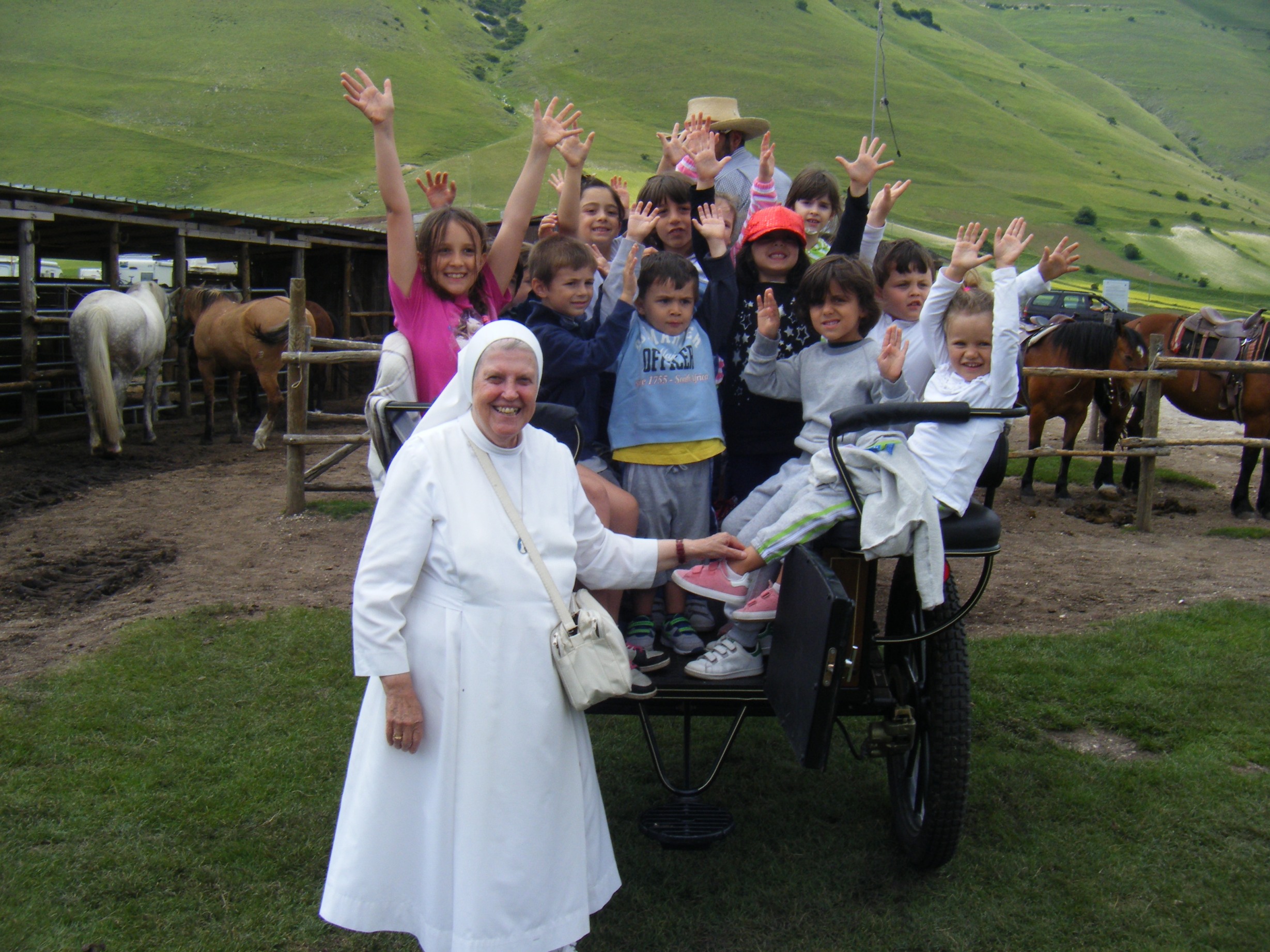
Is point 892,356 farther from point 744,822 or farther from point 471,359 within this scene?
point 744,822

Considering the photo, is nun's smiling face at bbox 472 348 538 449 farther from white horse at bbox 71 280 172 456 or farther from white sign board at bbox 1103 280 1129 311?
white sign board at bbox 1103 280 1129 311

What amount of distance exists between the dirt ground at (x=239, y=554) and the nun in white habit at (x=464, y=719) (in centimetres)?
343

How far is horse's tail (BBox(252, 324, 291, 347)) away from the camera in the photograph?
11.9 metres

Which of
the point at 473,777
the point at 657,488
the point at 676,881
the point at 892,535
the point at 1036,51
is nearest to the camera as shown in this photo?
the point at 473,777

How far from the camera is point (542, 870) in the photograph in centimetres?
231

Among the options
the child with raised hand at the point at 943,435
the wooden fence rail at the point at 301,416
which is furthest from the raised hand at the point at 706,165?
the wooden fence rail at the point at 301,416

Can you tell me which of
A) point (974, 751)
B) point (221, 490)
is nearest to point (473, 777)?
point (974, 751)

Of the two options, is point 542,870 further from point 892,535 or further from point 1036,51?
point 1036,51

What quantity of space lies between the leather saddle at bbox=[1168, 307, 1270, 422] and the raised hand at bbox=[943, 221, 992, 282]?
7.04 metres

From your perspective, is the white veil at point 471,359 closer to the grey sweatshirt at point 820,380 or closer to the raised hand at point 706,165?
the grey sweatshirt at point 820,380

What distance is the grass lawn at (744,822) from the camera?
2.86 meters

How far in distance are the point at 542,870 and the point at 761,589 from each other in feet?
3.69

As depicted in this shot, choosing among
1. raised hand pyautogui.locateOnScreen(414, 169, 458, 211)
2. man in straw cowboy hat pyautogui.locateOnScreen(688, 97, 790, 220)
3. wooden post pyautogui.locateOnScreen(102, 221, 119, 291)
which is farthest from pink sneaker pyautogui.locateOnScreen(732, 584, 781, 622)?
wooden post pyautogui.locateOnScreen(102, 221, 119, 291)

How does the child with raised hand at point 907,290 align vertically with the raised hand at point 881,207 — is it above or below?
below
